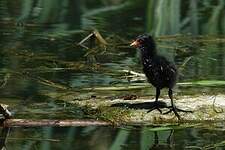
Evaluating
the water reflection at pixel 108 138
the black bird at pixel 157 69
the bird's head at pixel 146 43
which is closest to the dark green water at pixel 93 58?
the water reflection at pixel 108 138

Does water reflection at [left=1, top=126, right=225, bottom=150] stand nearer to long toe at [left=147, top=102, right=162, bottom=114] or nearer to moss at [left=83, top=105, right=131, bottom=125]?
moss at [left=83, top=105, right=131, bottom=125]

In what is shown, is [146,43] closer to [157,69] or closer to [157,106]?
[157,69]

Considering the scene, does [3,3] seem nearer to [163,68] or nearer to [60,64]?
[60,64]

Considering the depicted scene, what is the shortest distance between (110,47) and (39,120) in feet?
10.9

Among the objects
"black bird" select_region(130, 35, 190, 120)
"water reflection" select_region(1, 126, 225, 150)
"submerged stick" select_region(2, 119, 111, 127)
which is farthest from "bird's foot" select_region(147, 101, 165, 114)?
"submerged stick" select_region(2, 119, 111, 127)

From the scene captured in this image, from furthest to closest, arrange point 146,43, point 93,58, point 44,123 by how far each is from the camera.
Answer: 1. point 93,58
2. point 146,43
3. point 44,123

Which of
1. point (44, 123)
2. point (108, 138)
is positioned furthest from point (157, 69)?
point (44, 123)

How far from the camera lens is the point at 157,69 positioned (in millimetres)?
5336

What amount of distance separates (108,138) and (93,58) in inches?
113

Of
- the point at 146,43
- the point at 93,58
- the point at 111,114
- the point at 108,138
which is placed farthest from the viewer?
the point at 93,58

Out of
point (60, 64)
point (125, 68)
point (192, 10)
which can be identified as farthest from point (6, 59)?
point (192, 10)

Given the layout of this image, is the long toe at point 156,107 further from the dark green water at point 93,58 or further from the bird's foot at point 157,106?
the dark green water at point 93,58

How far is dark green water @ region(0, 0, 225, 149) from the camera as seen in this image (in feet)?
15.8

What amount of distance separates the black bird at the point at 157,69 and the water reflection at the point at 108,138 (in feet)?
1.12
